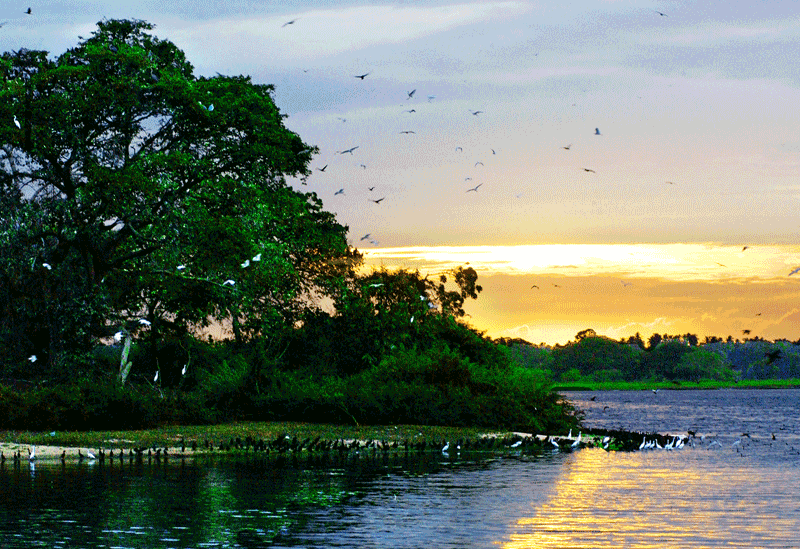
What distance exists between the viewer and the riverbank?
106ft

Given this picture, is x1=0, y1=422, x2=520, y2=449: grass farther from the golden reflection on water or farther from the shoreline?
the golden reflection on water

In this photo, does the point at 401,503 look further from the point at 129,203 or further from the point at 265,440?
the point at 129,203

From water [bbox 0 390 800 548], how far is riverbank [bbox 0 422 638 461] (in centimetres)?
130

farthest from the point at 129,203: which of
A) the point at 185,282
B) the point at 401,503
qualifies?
the point at 401,503

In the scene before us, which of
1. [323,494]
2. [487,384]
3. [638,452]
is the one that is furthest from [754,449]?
[323,494]

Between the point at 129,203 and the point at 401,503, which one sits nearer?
the point at 401,503

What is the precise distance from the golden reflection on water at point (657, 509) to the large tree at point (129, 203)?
1812cm

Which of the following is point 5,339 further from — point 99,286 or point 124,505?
point 124,505

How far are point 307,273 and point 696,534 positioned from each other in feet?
110

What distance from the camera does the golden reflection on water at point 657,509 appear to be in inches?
706

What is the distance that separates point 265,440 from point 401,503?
14.3 metres

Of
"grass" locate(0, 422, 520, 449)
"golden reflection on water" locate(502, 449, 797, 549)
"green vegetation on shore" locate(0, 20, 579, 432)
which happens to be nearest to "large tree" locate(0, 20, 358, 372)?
"green vegetation on shore" locate(0, 20, 579, 432)

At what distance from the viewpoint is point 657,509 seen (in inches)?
863

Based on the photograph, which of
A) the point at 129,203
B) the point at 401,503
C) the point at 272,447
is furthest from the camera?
the point at 129,203
